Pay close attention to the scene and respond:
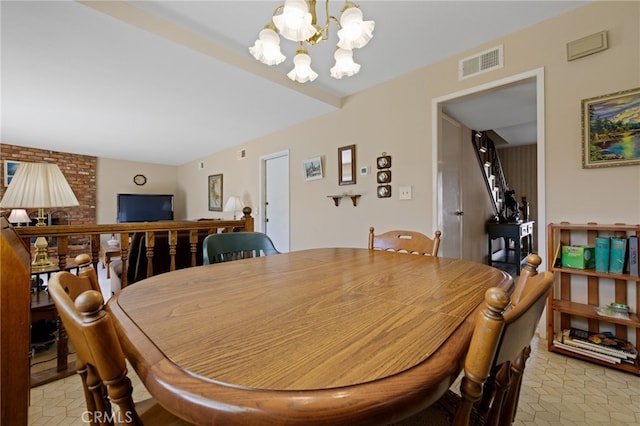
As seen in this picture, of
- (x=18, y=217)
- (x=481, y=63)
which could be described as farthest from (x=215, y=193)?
(x=481, y=63)

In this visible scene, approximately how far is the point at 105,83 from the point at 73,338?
310 cm

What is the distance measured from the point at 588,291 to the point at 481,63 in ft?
6.30

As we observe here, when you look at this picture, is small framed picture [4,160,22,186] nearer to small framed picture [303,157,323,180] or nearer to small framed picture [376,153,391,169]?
small framed picture [303,157,323,180]

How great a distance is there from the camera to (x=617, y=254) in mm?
1699

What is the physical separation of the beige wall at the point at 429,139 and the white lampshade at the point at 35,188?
8.25 feet

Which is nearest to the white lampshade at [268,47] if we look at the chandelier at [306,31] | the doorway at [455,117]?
the chandelier at [306,31]

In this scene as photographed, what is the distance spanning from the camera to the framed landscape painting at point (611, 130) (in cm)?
172

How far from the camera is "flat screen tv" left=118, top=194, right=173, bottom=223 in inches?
241

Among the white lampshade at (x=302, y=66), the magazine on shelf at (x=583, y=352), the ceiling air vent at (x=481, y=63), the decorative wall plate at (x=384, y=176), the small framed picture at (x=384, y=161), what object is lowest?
the magazine on shelf at (x=583, y=352)

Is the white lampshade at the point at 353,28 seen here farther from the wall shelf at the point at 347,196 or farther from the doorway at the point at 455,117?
the wall shelf at the point at 347,196

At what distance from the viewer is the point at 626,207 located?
1742 millimetres

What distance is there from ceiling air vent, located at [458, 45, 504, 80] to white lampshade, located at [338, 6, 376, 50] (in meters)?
1.58

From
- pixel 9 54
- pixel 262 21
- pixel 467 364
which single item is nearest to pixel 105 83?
pixel 9 54

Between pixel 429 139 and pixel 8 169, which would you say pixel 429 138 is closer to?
pixel 429 139
